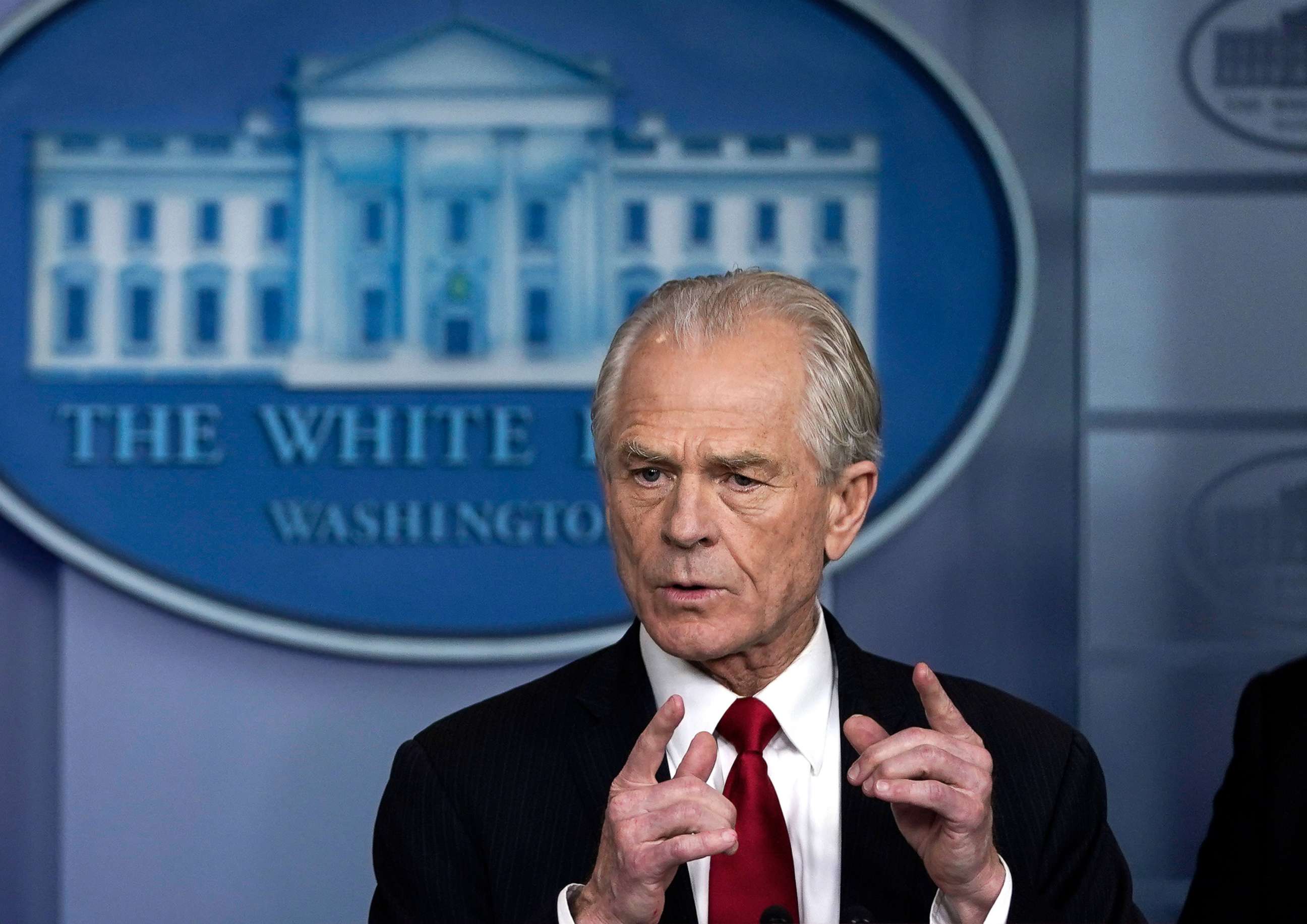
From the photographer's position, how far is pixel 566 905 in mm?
1326

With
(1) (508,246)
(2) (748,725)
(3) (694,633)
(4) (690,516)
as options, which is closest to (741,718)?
(2) (748,725)

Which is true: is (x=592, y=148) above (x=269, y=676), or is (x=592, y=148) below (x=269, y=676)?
above

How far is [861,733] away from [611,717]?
0.35m

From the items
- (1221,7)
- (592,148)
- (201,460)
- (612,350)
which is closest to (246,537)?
(201,460)

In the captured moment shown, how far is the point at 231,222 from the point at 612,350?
1126 millimetres

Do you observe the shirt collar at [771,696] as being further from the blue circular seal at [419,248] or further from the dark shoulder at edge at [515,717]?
the blue circular seal at [419,248]

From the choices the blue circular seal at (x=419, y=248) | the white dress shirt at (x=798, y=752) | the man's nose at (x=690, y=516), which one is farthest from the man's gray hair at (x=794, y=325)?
the blue circular seal at (x=419, y=248)

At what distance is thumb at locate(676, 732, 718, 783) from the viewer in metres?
1.26

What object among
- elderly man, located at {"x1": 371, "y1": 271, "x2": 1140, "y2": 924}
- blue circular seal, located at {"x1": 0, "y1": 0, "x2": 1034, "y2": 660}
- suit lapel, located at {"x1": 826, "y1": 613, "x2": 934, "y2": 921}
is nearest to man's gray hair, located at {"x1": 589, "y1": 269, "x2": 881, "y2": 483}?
elderly man, located at {"x1": 371, "y1": 271, "x2": 1140, "y2": 924}

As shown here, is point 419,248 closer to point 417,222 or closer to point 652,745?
point 417,222

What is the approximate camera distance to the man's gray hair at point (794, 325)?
1.48 m

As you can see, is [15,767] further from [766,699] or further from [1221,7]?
[1221,7]

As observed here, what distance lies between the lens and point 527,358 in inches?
95.5

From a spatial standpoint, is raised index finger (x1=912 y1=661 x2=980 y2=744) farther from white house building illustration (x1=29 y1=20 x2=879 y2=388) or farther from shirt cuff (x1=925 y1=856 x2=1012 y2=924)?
white house building illustration (x1=29 y1=20 x2=879 y2=388)
